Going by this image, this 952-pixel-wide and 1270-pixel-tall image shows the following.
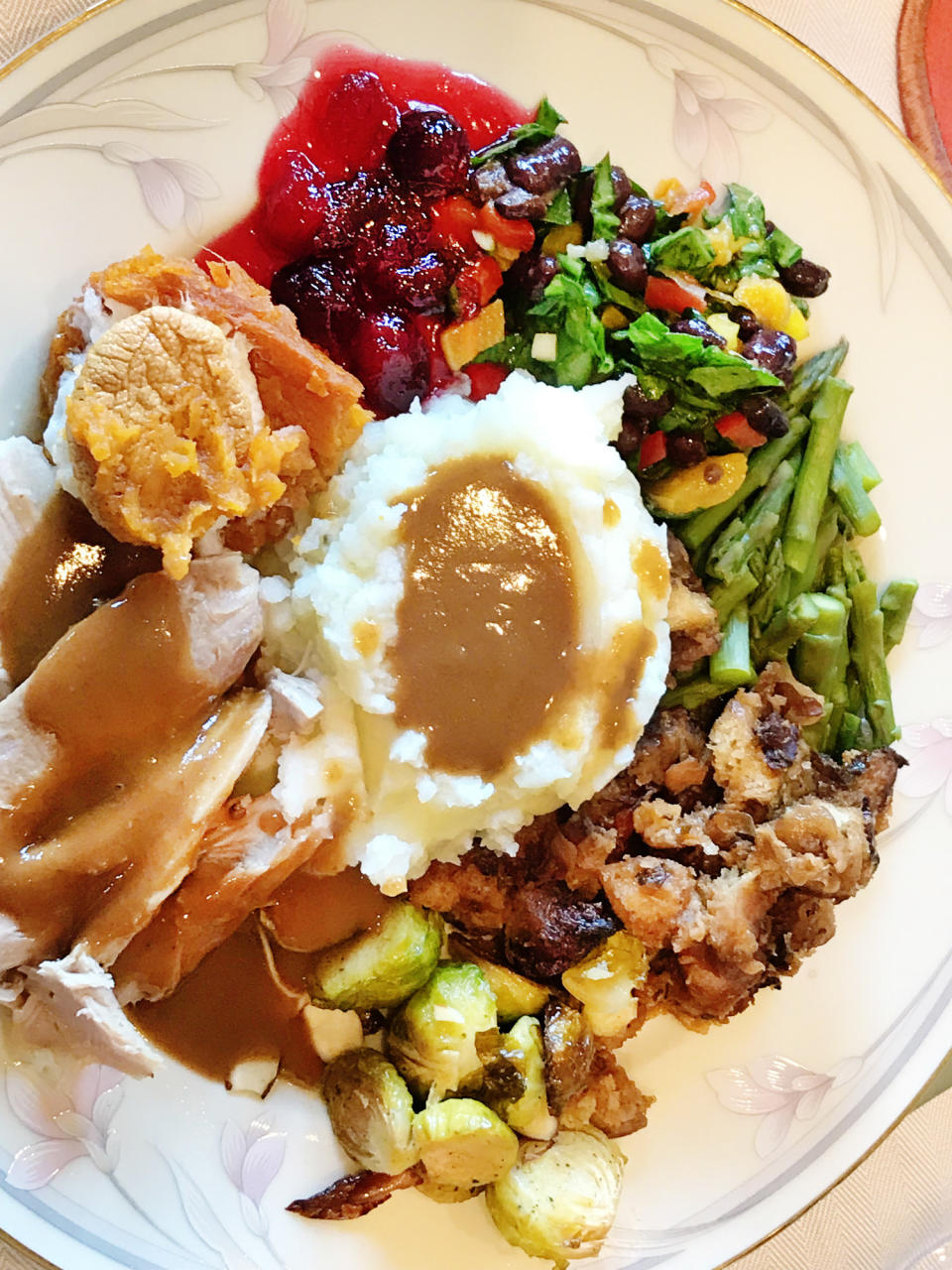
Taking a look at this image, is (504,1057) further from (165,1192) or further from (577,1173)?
(165,1192)

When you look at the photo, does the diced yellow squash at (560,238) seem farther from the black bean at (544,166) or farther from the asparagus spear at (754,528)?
the asparagus spear at (754,528)

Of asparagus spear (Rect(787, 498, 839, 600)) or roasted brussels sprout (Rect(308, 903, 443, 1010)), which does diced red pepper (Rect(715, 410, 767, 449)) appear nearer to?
asparagus spear (Rect(787, 498, 839, 600))

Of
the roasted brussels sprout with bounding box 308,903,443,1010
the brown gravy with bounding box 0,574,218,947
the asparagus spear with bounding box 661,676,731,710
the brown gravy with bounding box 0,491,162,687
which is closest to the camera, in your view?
the brown gravy with bounding box 0,574,218,947

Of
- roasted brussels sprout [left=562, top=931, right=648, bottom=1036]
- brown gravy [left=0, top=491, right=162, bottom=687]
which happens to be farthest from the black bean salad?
brown gravy [left=0, top=491, right=162, bottom=687]

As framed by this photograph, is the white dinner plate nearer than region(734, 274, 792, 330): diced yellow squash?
Yes

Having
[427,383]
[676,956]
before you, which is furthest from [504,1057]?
[427,383]

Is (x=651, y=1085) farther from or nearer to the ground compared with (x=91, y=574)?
nearer to the ground

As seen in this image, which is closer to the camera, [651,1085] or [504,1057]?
[504,1057]

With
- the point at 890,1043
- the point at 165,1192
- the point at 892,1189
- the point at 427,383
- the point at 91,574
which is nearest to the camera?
the point at 91,574
